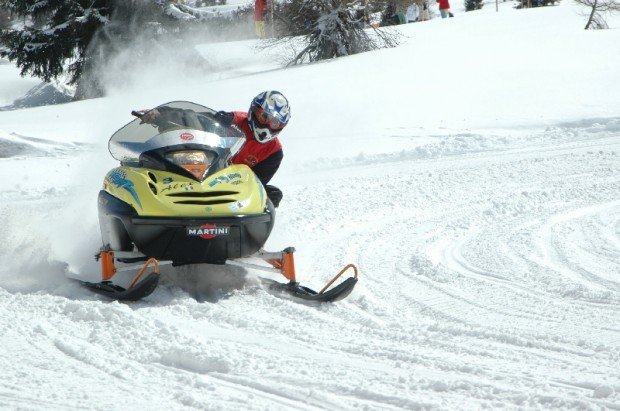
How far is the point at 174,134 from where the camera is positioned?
6.45m

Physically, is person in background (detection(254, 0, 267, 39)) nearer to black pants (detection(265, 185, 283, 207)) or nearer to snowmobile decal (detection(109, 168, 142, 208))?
black pants (detection(265, 185, 283, 207))

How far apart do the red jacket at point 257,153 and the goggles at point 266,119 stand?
0.23 meters

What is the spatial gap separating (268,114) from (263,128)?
16cm

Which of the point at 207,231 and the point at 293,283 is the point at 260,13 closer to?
the point at 293,283

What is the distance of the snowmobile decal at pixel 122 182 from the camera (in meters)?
5.99

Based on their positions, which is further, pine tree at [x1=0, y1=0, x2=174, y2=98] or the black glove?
pine tree at [x1=0, y1=0, x2=174, y2=98]

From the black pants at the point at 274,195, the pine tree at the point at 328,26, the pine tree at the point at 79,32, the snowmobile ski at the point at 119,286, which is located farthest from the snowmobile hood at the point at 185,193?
the pine tree at the point at 79,32

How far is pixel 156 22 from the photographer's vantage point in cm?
2236

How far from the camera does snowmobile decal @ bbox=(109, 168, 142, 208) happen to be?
236 inches

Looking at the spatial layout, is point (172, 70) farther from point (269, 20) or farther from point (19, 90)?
point (19, 90)

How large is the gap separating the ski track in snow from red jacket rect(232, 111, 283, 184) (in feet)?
2.50

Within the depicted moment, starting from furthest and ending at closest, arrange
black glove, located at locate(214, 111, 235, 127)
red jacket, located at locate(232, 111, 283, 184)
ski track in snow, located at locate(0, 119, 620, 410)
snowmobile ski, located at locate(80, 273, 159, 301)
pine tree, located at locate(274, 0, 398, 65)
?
1. pine tree, located at locate(274, 0, 398, 65)
2. red jacket, located at locate(232, 111, 283, 184)
3. black glove, located at locate(214, 111, 235, 127)
4. snowmobile ski, located at locate(80, 273, 159, 301)
5. ski track in snow, located at locate(0, 119, 620, 410)

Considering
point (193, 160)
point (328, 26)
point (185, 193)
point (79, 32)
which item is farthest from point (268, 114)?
point (79, 32)

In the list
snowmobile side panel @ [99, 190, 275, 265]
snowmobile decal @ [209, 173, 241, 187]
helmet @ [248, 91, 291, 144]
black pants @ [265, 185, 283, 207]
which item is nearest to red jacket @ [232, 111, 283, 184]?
helmet @ [248, 91, 291, 144]
